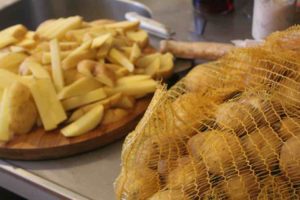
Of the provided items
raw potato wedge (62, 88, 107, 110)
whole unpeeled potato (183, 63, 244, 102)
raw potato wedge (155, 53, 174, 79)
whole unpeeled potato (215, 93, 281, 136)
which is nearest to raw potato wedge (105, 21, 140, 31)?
raw potato wedge (155, 53, 174, 79)

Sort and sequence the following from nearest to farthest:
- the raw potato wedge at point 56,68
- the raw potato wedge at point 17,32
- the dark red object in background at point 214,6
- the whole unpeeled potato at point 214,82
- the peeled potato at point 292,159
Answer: the peeled potato at point 292,159, the whole unpeeled potato at point 214,82, the raw potato wedge at point 56,68, the raw potato wedge at point 17,32, the dark red object in background at point 214,6

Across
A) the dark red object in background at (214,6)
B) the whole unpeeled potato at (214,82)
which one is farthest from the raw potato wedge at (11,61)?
the dark red object in background at (214,6)

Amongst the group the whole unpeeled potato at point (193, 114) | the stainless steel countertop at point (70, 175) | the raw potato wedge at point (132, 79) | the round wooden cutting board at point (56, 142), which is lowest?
the stainless steel countertop at point (70, 175)

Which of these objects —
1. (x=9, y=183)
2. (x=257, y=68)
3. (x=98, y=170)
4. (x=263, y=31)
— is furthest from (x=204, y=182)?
(x=263, y=31)

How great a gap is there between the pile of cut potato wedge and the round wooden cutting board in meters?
0.01

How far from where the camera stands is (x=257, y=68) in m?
0.57

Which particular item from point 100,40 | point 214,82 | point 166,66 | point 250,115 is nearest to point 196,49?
point 166,66

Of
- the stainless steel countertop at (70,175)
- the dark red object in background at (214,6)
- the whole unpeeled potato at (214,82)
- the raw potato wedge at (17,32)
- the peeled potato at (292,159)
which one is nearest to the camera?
the peeled potato at (292,159)

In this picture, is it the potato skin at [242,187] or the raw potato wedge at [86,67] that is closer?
the potato skin at [242,187]

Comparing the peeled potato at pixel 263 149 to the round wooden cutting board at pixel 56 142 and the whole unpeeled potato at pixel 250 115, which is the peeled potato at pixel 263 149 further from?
the round wooden cutting board at pixel 56 142

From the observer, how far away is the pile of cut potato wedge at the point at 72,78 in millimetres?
759

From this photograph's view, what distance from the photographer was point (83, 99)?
784 mm

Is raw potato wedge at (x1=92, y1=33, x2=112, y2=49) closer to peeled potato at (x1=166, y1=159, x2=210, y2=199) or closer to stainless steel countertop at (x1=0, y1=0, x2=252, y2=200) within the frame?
stainless steel countertop at (x1=0, y1=0, x2=252, y2=200)

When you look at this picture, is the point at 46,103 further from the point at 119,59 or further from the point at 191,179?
the point at 191,179
